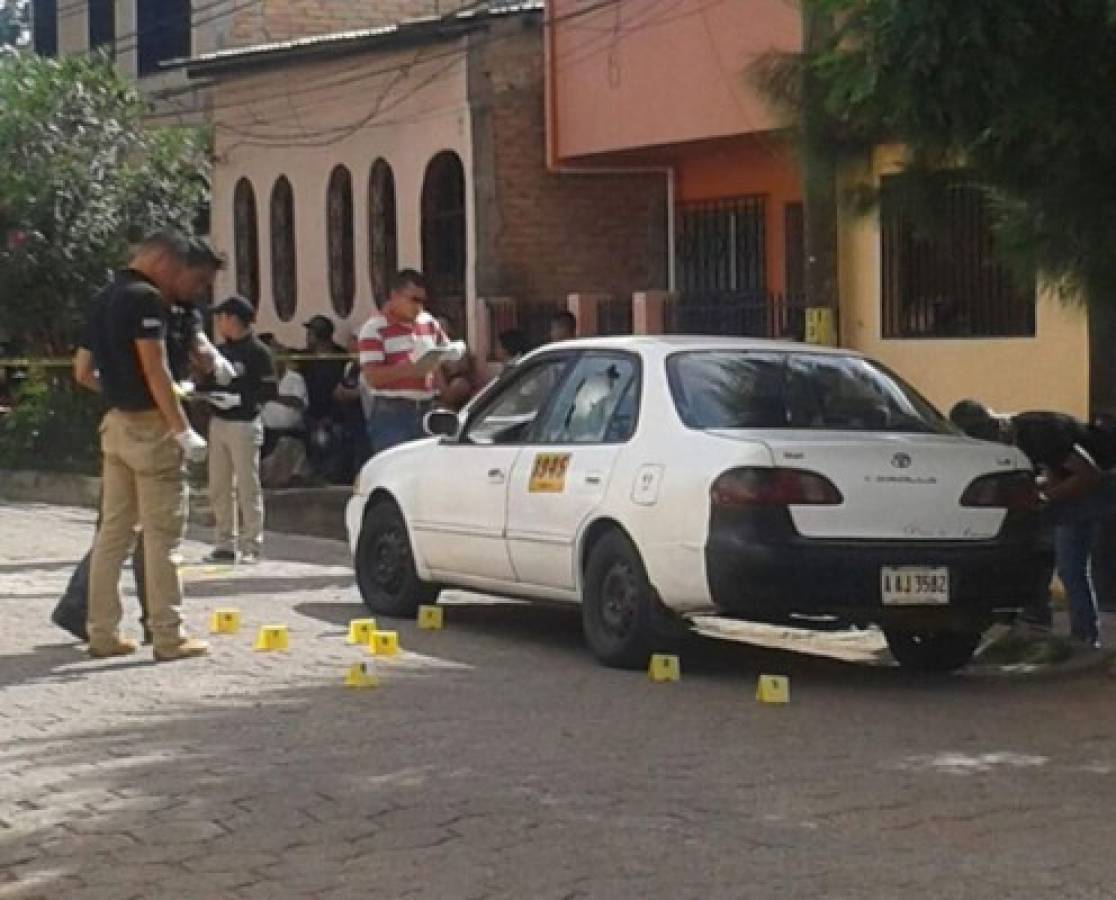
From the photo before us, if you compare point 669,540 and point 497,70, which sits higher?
point 497,70

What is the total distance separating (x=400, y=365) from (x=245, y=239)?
14.6 m

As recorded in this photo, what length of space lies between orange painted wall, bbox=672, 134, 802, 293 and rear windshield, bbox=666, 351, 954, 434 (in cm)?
881

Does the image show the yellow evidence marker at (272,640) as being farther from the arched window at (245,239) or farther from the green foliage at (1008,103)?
the arched window at (245,239)

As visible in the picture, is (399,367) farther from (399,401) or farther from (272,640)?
(272,640)

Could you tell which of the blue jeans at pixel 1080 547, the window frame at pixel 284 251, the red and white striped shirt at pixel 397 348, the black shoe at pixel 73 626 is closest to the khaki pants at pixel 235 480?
the red and white striped shirt at pixel 397 348

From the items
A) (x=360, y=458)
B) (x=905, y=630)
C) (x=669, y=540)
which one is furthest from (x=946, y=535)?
(x=360, y=458)

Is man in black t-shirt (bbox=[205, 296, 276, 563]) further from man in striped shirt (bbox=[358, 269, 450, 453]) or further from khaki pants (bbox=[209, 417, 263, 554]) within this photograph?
man in striped shirt (bbox=[358, 269, 450, 453])

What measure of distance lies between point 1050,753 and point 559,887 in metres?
2.98

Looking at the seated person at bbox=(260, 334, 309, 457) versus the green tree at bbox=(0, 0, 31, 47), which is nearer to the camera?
the seated person at bbox=(260, 334, 309, 457)

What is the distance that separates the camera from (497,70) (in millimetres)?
24094

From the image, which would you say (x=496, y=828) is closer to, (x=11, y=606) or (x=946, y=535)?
(x=946, y=535)

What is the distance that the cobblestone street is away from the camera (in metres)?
7.46

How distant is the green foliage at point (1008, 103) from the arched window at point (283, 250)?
18796mm

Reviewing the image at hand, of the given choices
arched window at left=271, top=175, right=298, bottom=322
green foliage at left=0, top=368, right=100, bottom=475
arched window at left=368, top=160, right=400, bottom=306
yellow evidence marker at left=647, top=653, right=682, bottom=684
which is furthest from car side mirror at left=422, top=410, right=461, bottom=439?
Result: arched window at left=271, top=175, right=298, bottom=322
